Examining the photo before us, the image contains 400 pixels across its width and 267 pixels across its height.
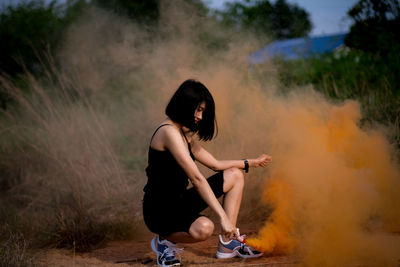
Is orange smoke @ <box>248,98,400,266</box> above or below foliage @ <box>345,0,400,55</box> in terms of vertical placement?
below

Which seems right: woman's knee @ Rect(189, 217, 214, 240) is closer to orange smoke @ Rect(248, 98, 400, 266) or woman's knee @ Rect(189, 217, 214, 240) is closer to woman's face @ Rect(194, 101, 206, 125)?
orange smoke @ Rect(248, 98, 400, 266)

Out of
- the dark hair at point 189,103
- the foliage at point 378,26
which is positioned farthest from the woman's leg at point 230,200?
the foliage at point 378,26

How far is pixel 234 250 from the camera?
3506 mm

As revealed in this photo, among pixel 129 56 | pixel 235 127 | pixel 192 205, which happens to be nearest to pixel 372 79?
pixel 235 127

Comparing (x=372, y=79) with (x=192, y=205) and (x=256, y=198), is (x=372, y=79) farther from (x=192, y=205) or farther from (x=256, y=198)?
(x=192, y=205)

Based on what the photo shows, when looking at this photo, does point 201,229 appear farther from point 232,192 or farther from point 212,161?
point 212,161

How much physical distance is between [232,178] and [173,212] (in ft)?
1.97

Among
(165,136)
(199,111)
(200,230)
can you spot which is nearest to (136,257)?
(200,230)

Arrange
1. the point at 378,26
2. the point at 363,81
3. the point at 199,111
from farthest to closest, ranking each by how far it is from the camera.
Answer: the point at 378,26 → the point at 363,81 → the point at 199,111

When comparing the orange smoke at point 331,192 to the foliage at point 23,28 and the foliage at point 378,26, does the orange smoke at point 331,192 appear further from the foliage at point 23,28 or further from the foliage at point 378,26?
the foliage at point 23,28

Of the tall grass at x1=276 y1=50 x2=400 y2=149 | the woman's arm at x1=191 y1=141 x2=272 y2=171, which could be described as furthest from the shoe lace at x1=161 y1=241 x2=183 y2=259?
the tall grass at x1=276 y1=50 x2=400 y2=149

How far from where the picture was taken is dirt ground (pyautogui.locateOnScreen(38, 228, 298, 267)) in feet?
11.3

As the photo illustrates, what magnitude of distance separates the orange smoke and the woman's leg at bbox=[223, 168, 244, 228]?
334 mm

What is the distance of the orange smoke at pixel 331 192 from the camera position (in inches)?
132
